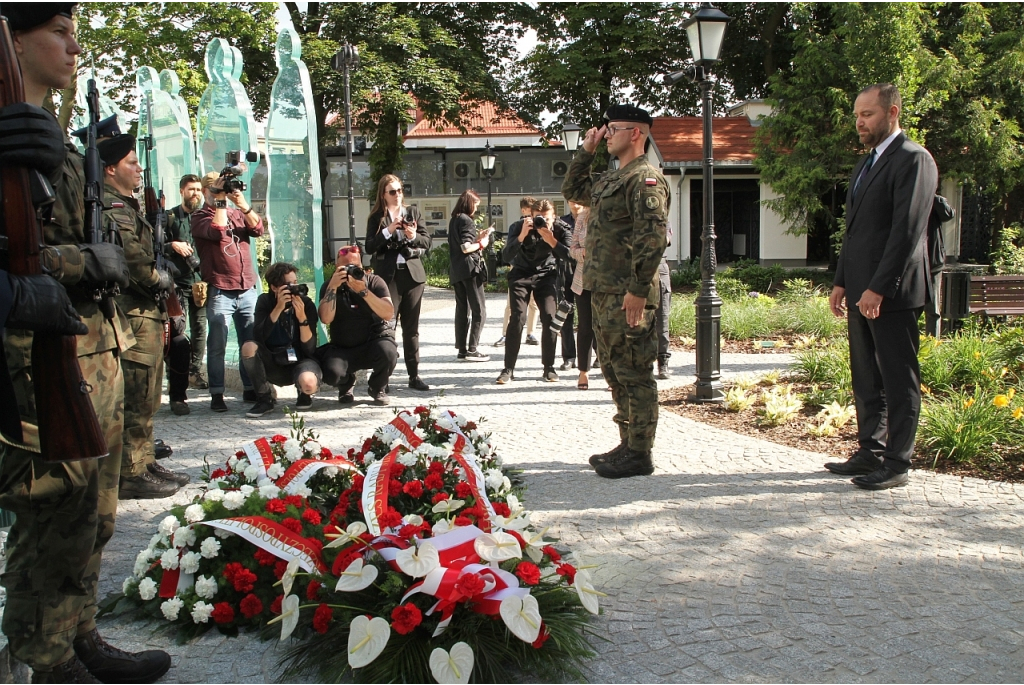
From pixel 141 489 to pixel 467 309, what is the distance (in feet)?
19.4

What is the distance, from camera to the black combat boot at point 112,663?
119 inches

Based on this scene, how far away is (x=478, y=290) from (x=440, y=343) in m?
2.33

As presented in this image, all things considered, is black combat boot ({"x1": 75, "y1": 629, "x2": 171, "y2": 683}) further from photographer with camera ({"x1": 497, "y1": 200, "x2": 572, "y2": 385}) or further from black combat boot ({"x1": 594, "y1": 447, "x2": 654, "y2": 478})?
photographer with camera ({"x1": 497, "y1": 200, "x2": 572, "y2": 385})

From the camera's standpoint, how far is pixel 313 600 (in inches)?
129

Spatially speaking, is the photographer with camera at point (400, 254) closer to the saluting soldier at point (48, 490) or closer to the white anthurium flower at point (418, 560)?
the white anthurium flower at point (418, 560)

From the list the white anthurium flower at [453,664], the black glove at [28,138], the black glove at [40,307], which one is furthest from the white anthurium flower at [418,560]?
the black glove at [28,138]

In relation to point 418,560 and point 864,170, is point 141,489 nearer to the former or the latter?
point 418,560

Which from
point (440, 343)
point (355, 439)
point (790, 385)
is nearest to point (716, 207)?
point (440, 343)

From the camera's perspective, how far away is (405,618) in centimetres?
296

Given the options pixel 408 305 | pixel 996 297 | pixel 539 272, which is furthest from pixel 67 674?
pixel 996 297

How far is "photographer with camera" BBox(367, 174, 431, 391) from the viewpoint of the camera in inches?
352

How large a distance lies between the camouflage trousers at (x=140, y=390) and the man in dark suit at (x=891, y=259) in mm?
4399

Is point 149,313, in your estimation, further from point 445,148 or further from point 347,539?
point 445,148

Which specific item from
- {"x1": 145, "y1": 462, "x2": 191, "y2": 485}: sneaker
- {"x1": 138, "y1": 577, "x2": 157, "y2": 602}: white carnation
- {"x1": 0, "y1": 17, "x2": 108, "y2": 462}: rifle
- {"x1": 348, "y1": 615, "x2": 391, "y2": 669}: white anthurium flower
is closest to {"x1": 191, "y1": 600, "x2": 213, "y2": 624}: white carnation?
{"x1": 138, "y1": 577, "x2": 157, "y2": 602}: white carnation
